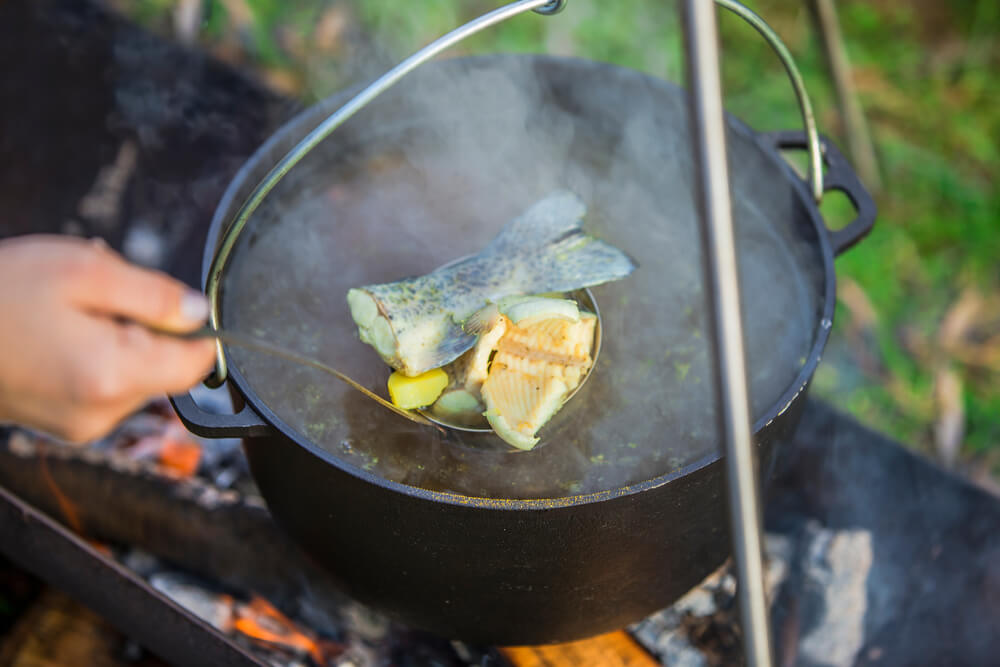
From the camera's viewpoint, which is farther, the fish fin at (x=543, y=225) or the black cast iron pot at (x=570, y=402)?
the fish fin at (x=543, y=225)

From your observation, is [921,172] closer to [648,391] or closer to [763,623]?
[648,391]

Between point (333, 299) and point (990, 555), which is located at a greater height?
point (333, 299)

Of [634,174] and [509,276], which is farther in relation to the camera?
[634,174]

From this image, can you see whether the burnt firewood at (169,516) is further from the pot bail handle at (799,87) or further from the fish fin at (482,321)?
the pot bail handle at (799,87)

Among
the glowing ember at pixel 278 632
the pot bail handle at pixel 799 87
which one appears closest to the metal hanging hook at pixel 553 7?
the pot bail handle at pixel 799 87

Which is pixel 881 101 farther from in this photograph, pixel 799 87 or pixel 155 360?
pixel 155 360

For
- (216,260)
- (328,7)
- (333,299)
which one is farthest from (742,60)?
(216,260)
